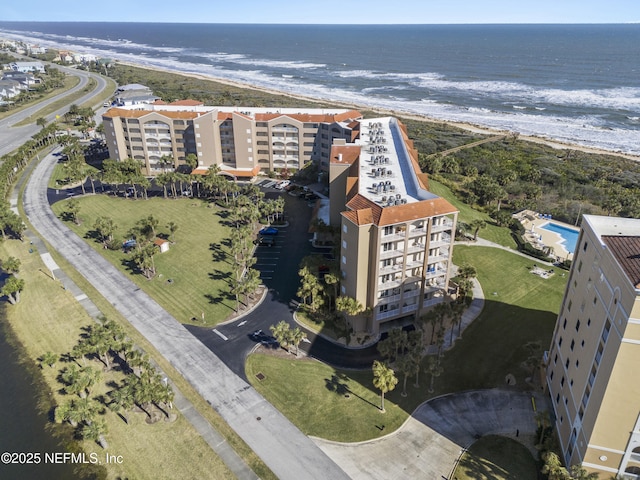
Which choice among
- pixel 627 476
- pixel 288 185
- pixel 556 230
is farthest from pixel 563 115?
pixel 627 476

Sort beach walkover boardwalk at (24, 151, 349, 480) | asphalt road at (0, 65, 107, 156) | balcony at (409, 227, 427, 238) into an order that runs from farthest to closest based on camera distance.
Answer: asphalt road at (0, 65, 107, 156)
balcony at (409, 227, 427, 238)
beach walkover boardwalk at (24, 151, 349, 480)

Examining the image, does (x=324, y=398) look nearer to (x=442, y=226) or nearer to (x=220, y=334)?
(x=220, y=334)

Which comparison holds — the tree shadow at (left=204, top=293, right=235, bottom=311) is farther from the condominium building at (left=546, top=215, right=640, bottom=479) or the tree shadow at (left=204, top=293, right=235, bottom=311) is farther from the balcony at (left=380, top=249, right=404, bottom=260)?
the condominium building at (left=546, top=215, right=640, bottom=479)

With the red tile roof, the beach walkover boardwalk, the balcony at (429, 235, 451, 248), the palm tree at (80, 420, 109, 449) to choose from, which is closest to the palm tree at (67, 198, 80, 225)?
the beach walkover boardwalk

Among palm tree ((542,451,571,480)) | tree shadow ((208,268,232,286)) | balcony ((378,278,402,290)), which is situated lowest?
tree shadow ((208,268,232,286))

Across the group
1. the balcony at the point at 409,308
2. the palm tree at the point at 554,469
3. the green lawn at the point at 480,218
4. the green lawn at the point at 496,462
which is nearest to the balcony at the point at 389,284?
the balcony at the point at 409,308

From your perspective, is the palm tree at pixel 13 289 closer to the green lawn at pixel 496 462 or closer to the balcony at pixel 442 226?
the balcony at pixel 442 226

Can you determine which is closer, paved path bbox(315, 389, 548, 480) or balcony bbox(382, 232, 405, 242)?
paved path bbox(315, 389, 548, 480)
